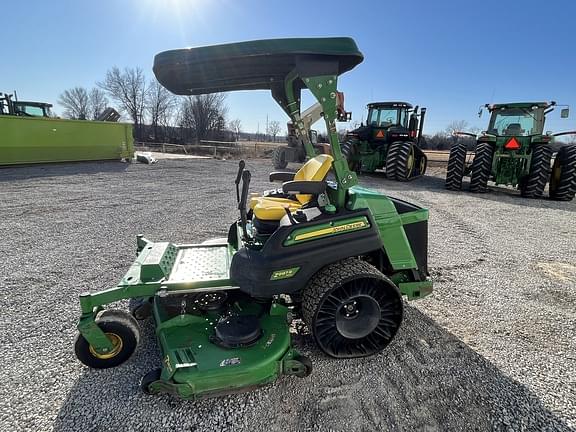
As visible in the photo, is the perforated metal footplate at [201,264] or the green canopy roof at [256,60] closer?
the green canopy roof at [256,60]

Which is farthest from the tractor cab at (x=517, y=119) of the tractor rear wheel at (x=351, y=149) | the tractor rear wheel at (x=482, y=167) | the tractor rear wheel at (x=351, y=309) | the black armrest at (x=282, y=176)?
the tractor rear wheel at (x=351, y=309)

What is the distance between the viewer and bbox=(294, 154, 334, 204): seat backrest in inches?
105

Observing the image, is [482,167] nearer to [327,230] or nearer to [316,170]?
[316,170]

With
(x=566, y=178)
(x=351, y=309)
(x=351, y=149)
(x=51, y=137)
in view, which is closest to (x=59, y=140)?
(x=51, y=137)

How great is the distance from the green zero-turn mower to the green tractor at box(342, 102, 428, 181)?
10143 millimetres

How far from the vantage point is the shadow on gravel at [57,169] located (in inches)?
401

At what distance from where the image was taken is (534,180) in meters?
9.06

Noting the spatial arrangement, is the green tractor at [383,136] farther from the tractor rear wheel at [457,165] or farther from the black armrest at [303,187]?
the black armrest at [303,187]

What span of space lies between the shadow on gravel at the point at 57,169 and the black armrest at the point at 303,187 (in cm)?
1071

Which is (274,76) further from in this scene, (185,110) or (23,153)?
(185,110)

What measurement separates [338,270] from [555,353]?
1865mm

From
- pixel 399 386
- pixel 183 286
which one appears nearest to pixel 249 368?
pixel 183 286

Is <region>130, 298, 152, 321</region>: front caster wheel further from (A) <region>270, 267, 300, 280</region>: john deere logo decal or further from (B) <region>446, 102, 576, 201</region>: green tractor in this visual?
(B) <region>446, 102, 576, 201</region>: green tractor

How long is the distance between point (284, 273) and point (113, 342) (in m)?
1.22
